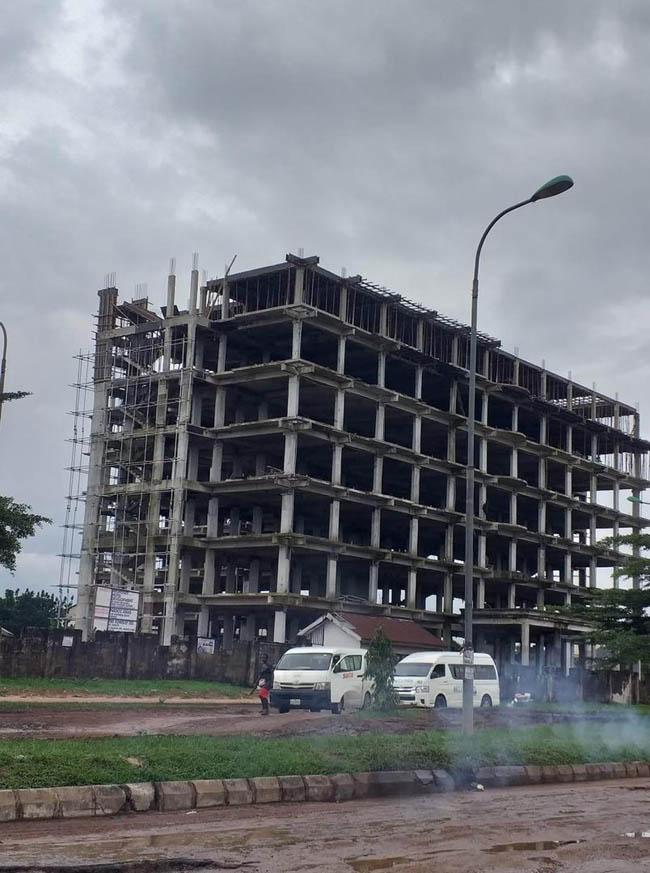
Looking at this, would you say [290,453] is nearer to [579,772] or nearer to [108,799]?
[579,772]

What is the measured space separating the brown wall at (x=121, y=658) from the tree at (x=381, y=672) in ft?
50.8

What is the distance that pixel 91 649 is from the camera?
43.8m

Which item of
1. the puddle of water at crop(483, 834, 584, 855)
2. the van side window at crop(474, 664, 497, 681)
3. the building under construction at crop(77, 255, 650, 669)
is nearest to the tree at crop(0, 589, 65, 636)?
the building under construction at crop(77, 255, 650, 669)

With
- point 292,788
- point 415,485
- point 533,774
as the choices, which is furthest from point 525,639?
point 292,788

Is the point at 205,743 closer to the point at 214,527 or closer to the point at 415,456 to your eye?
the point at 214,527

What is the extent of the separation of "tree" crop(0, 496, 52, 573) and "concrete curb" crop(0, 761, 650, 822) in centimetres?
1904

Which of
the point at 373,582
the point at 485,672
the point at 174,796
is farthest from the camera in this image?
the point at 373,582

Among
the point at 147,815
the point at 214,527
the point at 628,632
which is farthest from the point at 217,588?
the point at 147,815

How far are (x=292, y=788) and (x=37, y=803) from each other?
12.8 ft

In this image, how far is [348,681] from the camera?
34.7 metres

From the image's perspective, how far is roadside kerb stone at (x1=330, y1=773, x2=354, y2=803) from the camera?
1509cm

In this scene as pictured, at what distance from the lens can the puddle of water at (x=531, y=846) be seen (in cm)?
1062

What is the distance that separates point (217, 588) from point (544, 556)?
2622cm

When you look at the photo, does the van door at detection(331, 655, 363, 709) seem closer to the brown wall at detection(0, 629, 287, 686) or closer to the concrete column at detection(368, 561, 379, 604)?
the brown wall at detection(0, 629, 287, 686)
